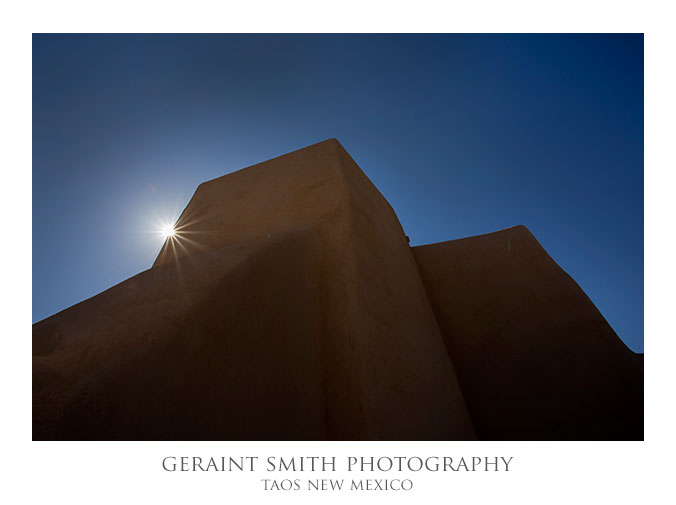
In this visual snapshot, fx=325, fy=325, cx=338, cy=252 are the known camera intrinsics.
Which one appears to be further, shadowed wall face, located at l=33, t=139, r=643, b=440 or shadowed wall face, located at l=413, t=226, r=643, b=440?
shadowed wall face, located at l=413, t=226, r=643, b=440

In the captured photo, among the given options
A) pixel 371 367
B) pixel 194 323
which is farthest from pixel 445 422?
pixel 194 323

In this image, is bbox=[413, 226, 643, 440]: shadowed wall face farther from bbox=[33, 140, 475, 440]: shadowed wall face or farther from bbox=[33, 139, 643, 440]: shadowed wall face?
bbox=[33, 140, 475, 440]: shadowed wall face

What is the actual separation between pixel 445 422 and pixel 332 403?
1.38m

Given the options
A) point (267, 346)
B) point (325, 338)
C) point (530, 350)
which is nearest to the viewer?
point (267, 346)

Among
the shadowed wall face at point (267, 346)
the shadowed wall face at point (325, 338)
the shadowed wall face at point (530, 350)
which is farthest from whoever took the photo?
the shadowed wall face at point (530, 350)

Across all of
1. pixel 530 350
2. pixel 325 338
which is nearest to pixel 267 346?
pixel 325 338

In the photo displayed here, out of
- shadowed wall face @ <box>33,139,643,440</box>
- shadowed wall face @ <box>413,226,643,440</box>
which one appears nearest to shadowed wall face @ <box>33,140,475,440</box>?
shadowed wall face @ <box>33,139,643,440</box>

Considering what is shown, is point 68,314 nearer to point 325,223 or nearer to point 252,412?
point 252,412

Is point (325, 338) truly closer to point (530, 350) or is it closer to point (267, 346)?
point (267, 346)

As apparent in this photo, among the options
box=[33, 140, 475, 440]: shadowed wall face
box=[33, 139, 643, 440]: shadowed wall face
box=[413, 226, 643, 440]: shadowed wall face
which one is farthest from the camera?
box=[413, 226, 643, 440]: shadowed wall face

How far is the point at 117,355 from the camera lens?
164 cm

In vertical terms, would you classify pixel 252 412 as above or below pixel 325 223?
below

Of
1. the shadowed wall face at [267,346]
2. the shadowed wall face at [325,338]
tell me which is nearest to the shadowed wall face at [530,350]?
the shadowed wall face at [325,338]

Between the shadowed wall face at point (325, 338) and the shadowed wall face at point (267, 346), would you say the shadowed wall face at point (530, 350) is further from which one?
the shadowed wall face at point (267, 346)
